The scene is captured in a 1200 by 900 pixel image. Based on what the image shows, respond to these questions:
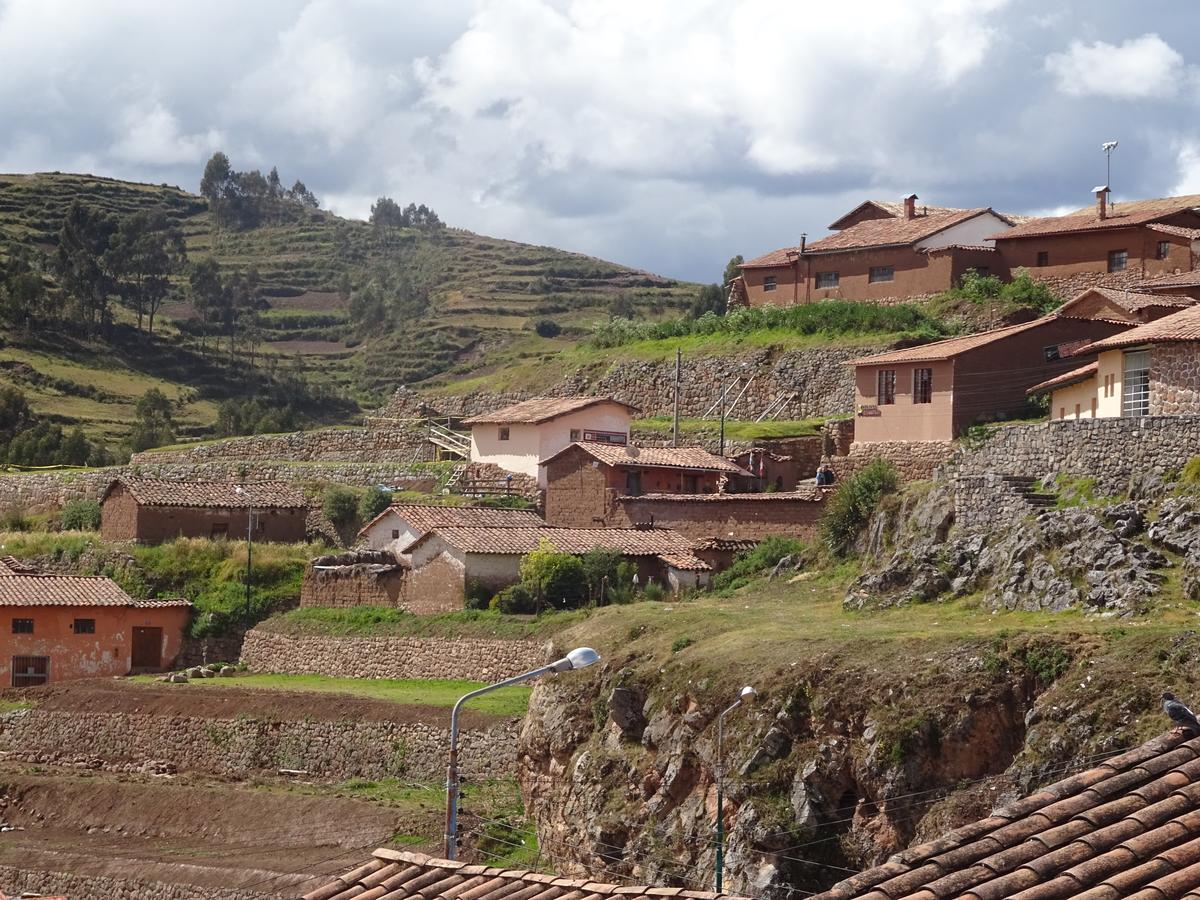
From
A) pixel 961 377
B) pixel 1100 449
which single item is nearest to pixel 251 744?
pixel 961 377

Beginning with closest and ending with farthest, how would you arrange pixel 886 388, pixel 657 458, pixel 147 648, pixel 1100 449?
1. pixel 1100 449
2. pixel 886 388
3. pixel 657 458
4. pixel 147 648

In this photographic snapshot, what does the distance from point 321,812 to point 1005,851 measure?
2813 cm

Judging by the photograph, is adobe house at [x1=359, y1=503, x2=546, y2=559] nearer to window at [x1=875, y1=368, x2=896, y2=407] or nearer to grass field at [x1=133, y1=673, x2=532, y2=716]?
grass field at [x1=133, y1=673, x2=532, y2=716]

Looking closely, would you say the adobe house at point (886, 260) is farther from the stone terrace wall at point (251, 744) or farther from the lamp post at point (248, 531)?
the stone terrace wall at point (251, 744)

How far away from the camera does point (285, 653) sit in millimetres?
51219

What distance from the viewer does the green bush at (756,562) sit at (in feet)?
149

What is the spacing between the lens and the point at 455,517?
169 feet

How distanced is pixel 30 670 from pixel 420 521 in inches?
473

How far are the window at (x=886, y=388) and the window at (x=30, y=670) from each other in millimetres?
24122

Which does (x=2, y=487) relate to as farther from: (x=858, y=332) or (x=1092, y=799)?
(x=1092, y=799)

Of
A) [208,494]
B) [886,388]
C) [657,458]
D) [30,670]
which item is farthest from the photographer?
[208,494]

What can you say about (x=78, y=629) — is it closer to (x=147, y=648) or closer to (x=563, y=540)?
(x=147, y=648)

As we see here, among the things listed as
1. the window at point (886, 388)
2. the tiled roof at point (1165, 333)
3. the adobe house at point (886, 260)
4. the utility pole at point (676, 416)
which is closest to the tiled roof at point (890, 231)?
the adobe house at point (886, 260)

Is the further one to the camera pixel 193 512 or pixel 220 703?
pixel 193 512
